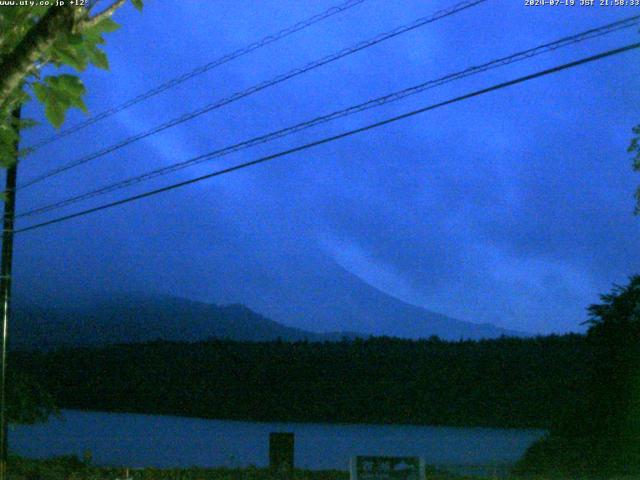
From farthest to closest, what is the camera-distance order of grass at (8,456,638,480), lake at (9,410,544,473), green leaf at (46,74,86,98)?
lake at (9,410,544,473)
grass at (8,456,638,480)
green leaf at (46,74,86,98)

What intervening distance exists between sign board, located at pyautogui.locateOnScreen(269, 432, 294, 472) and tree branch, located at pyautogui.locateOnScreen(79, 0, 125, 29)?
1285 centimetres

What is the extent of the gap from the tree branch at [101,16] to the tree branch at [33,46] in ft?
0.30

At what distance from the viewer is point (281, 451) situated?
1662 centimetres

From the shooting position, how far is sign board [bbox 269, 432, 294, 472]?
16391 millimetres

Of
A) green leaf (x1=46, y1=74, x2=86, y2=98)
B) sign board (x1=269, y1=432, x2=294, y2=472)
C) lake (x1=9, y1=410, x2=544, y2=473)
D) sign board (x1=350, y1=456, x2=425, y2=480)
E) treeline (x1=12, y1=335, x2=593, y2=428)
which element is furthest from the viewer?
treeline (x1=12, y1=335, x2=593, y2=428)

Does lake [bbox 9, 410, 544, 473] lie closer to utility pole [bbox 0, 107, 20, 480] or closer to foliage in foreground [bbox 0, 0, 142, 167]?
utility pole [bbox 0, 107, 20, 480]

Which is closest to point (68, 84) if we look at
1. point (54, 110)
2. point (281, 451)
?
point (54, 110)

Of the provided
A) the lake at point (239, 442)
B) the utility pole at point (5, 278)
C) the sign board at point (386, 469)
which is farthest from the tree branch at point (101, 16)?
the utility pole at point (5, 278)

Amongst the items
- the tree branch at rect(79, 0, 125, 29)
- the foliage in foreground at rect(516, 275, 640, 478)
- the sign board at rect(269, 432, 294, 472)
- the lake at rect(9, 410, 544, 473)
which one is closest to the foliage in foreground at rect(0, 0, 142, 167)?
the tree branch at rect(79, 0, 125, 29)

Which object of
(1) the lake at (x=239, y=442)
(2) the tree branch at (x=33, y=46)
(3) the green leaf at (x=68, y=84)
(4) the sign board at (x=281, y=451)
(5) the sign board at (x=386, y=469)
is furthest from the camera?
(1) the lake at (x=239, y=442)

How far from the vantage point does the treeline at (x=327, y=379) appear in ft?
128

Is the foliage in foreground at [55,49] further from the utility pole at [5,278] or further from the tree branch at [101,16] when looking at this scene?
the utility pole at [5,278]

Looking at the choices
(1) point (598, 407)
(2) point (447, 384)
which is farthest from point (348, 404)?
(1) point (598, 407)

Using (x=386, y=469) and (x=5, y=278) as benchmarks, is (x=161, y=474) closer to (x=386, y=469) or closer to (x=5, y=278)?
(x=5, y=278)
